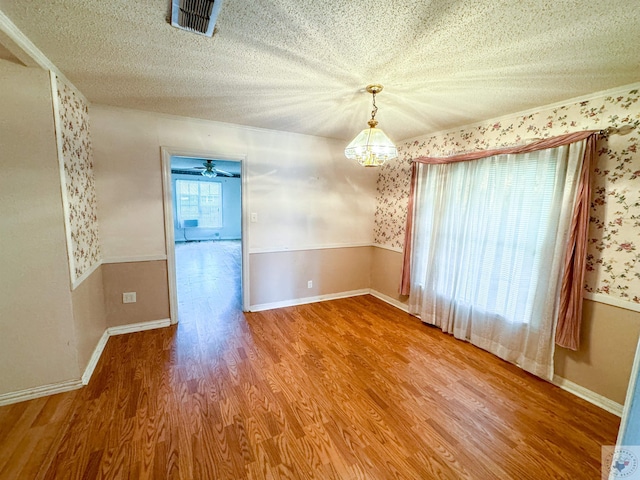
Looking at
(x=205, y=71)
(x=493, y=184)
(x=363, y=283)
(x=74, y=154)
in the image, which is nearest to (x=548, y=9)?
(x=493, y=184)

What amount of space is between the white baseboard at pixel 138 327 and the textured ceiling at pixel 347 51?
2.21m

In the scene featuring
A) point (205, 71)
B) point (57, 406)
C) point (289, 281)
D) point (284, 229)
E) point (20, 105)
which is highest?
point (205, 71)

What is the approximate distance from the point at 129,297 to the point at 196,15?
8.71ft

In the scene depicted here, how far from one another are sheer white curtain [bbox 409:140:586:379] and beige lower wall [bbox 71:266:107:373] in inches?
129

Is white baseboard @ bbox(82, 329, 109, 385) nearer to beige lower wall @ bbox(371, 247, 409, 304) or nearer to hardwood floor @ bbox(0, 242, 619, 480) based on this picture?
hardwood floor @ bbox(0, 242, 619, 480)

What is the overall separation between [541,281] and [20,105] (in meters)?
3.95

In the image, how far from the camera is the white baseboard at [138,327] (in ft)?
8.77

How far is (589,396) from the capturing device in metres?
1.94

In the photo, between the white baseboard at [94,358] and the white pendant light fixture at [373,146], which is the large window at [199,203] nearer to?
the white baseboard at [94,358]

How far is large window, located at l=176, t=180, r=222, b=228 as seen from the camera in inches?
325

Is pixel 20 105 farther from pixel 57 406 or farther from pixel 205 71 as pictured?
pixel 57 406

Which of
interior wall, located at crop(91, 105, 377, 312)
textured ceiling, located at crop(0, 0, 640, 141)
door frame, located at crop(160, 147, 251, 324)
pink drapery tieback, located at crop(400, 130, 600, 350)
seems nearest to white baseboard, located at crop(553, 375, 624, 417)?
pink drapery tieback, located at crop(400, 130, 600, 350)

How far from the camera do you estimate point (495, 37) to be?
131 cm

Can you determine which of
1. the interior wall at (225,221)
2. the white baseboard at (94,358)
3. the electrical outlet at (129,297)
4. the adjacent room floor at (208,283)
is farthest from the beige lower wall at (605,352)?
the interior wall at (225,221)
